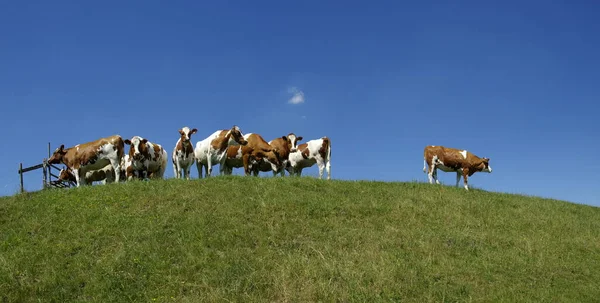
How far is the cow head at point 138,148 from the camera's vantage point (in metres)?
24.5

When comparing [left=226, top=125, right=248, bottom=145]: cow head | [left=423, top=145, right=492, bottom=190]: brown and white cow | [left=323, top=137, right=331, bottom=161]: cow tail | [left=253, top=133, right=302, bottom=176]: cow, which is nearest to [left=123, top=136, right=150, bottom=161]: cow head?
[left=226, top=125, right=248, bottom=145]: cow head

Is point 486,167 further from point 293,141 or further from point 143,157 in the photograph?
point 143,157

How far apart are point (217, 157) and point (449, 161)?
13.2 meters

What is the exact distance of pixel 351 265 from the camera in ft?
40.1

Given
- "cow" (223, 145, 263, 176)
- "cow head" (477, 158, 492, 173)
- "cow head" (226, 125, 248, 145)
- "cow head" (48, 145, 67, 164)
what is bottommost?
"cow head" (477, 158, 492, 173)

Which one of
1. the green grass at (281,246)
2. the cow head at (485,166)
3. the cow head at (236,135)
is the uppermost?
the cow head at (236,135)

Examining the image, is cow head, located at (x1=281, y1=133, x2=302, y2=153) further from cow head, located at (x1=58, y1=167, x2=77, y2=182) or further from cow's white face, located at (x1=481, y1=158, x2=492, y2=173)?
cow head, located at (x1=58, y1=167, x2=77, y2=182)

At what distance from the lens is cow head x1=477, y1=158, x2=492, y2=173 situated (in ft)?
93.9

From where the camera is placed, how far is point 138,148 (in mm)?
24562

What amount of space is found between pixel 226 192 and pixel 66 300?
7.36m

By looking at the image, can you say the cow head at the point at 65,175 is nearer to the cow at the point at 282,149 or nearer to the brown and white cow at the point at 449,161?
the cow at the point at 282,149

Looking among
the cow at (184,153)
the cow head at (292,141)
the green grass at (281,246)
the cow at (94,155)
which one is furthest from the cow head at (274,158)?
the cow at (94,155)

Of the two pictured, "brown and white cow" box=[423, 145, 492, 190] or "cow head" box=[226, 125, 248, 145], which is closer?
"cow head" box=[226, 125, 248, 145]

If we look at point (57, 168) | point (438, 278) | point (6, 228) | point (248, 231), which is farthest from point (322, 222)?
point (57, 168)
